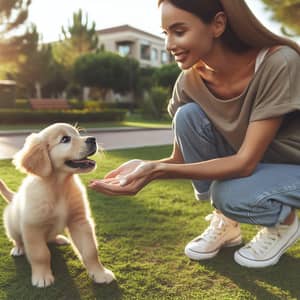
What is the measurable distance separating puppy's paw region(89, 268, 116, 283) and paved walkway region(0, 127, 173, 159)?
3.32 metres

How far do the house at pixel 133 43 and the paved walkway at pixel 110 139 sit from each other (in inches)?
1219

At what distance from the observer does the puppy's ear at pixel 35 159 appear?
1.70 m

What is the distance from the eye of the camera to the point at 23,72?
29266mm

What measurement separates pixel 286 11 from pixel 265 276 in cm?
518

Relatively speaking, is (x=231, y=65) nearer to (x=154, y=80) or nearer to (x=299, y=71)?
(x=299, y=71)

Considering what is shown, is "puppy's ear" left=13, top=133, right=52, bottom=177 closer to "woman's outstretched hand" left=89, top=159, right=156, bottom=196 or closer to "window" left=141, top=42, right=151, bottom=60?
"woman's outstretched hand" left=89, top=159, right=156, bottom=196

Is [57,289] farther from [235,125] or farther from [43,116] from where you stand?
[43,116]

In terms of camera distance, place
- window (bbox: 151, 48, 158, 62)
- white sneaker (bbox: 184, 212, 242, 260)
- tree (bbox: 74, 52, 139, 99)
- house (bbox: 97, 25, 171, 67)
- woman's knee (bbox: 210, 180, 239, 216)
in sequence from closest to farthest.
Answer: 1. woman's knee (bbox: 210, 180, 239, 216)
2. white sneaker (bbox: 184, 212, 242, 260)
3. tree (bbox: 74, 52, 139, 99)
4. house (bbox: 97, 25, 171, 67)
5. window (bbox: 151, 48, 158, 62)

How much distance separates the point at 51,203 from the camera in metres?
1.69

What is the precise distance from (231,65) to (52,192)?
0.97 metres

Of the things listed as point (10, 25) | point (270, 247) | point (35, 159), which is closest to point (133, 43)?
point (10, 25)

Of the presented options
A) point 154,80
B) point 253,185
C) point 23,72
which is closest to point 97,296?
point 253,185

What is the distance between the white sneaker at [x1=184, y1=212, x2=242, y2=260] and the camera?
1851 mm

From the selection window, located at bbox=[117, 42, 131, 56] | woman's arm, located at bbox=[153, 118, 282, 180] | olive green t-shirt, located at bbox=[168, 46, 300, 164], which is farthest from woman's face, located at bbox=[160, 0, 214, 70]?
window, located at bbox=[117, 42, 131, 56]
